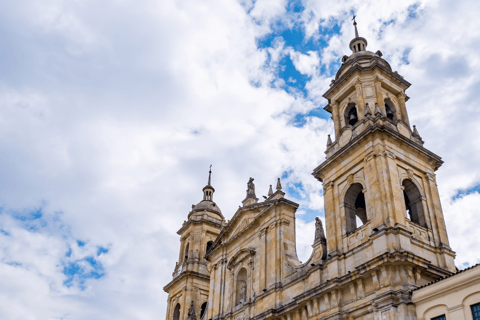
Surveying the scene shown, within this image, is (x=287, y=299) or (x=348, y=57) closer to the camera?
(x=287, y=299)

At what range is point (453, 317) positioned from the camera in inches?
618

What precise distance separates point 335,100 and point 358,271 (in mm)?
9985

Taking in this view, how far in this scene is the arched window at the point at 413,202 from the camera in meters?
20.8

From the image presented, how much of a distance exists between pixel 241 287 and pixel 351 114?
11386mm

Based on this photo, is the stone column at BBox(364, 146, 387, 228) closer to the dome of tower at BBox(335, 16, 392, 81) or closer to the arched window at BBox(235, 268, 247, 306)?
the dome of tower at BBox(335, 16, 392, 81)

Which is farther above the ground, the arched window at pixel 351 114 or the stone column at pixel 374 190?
the arched window at pixel 351 114

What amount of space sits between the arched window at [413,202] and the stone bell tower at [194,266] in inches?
654

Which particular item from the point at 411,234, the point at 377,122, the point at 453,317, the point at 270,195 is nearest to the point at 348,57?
the point at 377,122

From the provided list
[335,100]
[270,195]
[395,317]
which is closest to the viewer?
[395,317]

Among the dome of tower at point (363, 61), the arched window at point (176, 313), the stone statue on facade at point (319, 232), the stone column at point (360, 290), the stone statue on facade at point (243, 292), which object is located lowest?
the stone column at point (360, 290)

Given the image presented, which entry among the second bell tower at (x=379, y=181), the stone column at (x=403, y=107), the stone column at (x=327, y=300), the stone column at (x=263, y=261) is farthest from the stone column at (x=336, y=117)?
the stone column at (x=327, y=300)

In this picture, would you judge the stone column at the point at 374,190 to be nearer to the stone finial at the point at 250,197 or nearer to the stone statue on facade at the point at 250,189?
the stone finial at the point at 250,197

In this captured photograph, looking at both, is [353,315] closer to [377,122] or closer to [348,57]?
[377,122]

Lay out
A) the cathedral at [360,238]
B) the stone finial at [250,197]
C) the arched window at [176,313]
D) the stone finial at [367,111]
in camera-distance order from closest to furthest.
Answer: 1. the cathedral at [360,238]
2. the stone finial at [367,111]
3. the stone finial at [250,197]
4. the arched window at [176,313]
